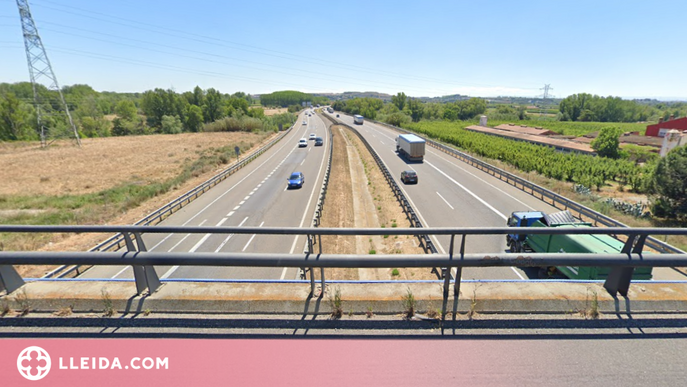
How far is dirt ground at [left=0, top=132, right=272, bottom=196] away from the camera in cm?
3468

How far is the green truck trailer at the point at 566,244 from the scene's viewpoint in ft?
34.1

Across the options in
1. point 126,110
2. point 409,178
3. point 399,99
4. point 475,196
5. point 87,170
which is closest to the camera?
point 475,196

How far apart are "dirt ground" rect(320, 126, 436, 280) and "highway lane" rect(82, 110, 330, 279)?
1.89 metres

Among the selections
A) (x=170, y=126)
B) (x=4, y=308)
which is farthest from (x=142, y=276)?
(x=170, y=126)

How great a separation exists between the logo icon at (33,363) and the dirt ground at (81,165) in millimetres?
37404

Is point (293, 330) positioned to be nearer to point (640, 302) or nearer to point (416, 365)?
point (416, 365)

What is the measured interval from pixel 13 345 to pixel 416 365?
403cm

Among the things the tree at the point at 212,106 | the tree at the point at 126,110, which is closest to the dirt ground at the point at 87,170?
the tree at the point at 126,110

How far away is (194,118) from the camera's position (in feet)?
334

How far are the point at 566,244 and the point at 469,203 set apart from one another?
1273 cm

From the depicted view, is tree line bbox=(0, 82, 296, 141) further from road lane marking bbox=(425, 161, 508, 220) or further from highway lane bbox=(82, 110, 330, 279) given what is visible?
road lane marking bbox=(425, 161, 508, 220)

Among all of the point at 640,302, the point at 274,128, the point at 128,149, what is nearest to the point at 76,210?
the point at 640,302

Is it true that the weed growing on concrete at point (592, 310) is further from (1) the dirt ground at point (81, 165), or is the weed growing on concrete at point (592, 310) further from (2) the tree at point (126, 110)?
(2) the tree at point (126, 110)

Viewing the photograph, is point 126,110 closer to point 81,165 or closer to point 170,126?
point 170,126
